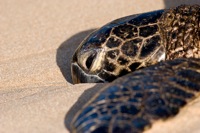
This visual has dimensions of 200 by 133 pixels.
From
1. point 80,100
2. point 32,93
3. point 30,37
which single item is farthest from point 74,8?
point 80,100

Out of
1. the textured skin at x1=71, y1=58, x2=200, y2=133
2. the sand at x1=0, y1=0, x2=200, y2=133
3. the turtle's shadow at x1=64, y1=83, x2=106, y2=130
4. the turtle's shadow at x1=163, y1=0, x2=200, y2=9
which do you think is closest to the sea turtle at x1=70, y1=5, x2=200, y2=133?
the textured skin at x1=71, y1=58, x2=200, y2=133

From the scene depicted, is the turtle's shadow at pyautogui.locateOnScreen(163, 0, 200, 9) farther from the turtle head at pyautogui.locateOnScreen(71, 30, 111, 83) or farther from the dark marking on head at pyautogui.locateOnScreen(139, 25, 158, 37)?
the turtle head at pyautogui.locateOnScreen(71, 30, 111, 83)

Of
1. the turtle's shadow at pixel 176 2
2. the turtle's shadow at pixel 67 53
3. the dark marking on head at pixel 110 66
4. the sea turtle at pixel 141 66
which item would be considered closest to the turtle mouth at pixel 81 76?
the sea turtle at pixel 141 66

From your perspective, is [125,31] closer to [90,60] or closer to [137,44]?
[137,44]

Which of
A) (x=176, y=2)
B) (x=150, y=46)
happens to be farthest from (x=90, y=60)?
(x=176, y=2)

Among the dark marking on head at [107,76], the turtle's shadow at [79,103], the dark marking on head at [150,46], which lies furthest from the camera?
the dark marking on head at [107,76]

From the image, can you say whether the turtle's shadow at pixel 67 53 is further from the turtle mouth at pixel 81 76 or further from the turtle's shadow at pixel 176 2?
the turtle's shadow at pixel 176 2

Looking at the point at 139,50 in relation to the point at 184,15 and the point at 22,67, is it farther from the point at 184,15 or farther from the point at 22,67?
the point at 22,67
